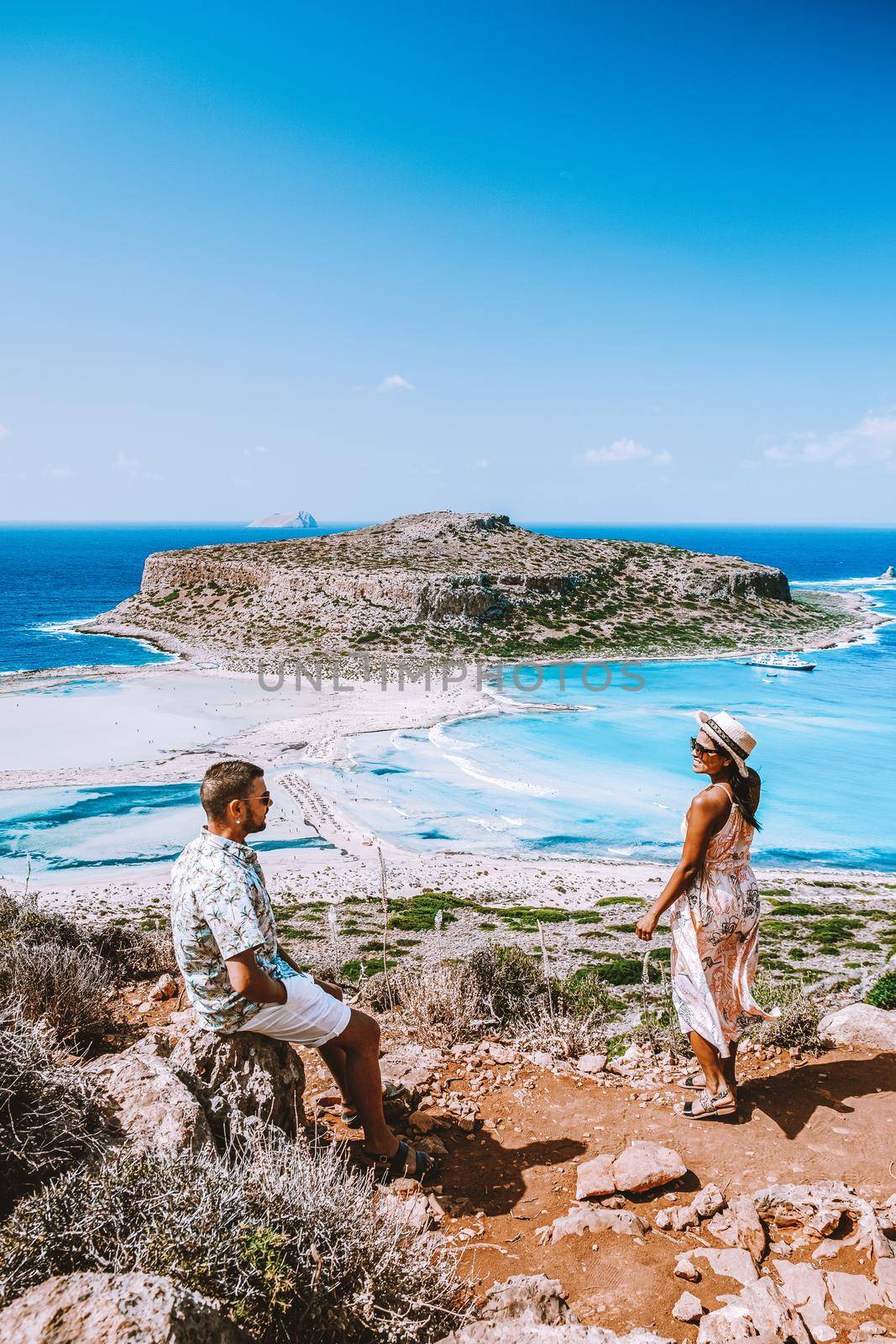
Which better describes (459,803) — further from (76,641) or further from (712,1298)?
(76,641)

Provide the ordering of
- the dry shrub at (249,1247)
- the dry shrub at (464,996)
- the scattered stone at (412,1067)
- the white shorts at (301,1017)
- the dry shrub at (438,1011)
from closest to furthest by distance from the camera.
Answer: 1. the dry shrub at (249,1247)
2. the white shorts at (301,1017)
3. the scattered stone at (412,1067)
4. the dry shrub at (438,1011)
5. the dry shrub at (464,996)

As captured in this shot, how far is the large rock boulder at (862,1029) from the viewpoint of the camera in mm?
5184

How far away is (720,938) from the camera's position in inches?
169

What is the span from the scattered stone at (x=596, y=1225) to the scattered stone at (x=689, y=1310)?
47 centimetres

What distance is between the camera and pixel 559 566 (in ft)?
220

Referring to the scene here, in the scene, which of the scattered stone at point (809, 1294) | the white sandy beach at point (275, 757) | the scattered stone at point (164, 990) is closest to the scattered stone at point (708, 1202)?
the scattered stone at point (809, 1294)

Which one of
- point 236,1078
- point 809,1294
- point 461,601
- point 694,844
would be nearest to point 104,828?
point 236,1078

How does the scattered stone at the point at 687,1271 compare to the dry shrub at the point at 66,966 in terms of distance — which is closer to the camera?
the scattered stone at the point at 687,1271

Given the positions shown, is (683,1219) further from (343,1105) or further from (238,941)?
(238,941)

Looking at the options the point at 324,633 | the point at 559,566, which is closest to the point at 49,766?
the point at 324,633

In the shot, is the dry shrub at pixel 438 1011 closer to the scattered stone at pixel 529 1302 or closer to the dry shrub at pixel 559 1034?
the dry shrub at pixel 559 1034

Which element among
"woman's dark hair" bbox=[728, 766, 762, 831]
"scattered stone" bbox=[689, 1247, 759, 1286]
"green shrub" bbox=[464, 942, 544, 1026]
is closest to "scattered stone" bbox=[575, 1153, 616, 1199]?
"scattered stone" bbox=[689, 1247, 759, 1286]

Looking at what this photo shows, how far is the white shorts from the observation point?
11.2ft

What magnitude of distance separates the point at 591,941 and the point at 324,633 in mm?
41871
